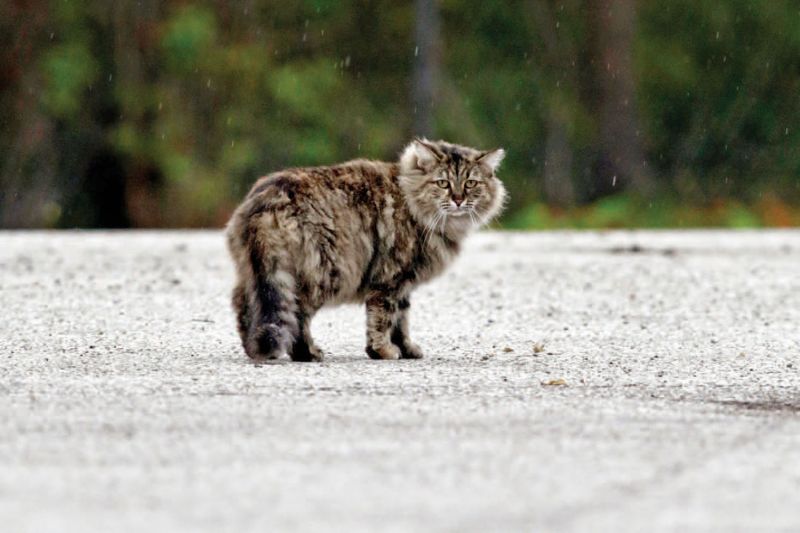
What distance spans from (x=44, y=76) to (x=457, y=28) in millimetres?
14284

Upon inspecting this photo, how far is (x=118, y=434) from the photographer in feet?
20.9

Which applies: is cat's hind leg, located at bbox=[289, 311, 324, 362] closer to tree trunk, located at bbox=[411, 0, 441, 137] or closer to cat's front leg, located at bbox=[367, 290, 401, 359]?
cat's front leg, located at bbox=[367, 290, 401, 359]

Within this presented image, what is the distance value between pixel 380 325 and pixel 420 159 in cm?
117

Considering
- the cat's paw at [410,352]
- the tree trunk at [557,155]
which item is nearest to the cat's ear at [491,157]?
the cat's paw at [410,352]

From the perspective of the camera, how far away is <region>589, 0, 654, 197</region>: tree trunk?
3036cm

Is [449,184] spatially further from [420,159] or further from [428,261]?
[428,261]

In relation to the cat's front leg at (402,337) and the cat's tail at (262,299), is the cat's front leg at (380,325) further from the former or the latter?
the cat's tail at (262,299)

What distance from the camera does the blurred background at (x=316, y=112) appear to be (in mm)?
30031

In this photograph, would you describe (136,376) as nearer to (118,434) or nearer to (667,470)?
(118,434)

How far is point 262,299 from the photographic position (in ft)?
28.5

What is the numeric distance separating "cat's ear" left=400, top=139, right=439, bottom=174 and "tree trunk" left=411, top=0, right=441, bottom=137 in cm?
1843

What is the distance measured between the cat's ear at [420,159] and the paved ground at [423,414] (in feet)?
3.85

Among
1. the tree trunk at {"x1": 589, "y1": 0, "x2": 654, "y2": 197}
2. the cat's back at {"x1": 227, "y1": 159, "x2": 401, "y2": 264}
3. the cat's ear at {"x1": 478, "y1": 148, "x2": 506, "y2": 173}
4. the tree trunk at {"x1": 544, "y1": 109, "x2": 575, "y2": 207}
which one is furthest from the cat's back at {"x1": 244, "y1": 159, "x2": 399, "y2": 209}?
the tree trunk at {"x1": 544, "y1": 109, "x2": 575, "y2": 207}

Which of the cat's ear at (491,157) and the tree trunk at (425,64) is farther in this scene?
the tree trunk at (425,64)
